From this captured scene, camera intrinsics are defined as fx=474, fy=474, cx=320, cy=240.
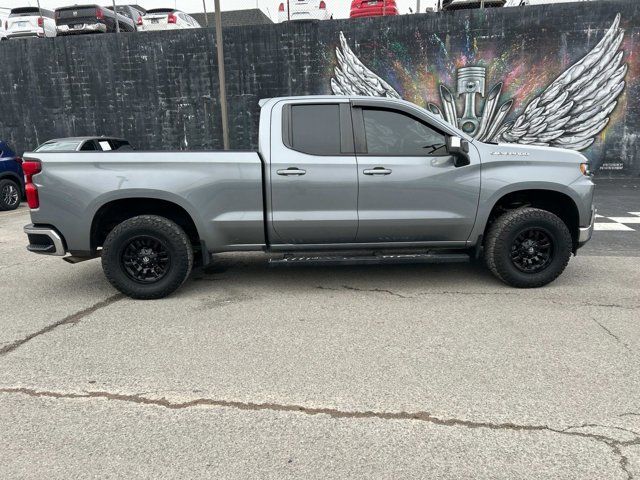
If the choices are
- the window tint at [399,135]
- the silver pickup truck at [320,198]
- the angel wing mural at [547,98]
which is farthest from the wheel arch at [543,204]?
the angel wing mural at [547,98]

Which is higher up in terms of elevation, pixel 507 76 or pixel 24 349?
pixel 507 76

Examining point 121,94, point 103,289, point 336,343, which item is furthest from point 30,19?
point 336,343

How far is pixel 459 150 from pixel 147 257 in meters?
3.17

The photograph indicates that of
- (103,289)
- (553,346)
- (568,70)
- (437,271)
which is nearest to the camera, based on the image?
(553,346)

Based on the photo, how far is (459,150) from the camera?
447 centimetres

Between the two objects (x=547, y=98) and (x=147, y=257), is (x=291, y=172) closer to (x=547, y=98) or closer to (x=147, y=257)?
(x=147, y=257)

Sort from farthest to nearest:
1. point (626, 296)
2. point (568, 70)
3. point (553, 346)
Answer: point (568, 70)
point (626, 296)
point (553, 346)

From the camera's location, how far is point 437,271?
5.55m

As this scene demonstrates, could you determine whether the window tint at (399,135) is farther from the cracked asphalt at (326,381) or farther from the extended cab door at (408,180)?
the cracked asphalt at (326,381)

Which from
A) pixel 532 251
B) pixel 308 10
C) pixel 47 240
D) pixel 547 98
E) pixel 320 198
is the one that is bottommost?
pixel 532 251

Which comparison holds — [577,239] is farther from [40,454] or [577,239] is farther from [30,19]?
[30,19]

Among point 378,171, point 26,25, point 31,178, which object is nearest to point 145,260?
point 31,178

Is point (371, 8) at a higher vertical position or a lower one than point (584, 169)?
higher

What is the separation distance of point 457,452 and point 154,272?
3376 mm
